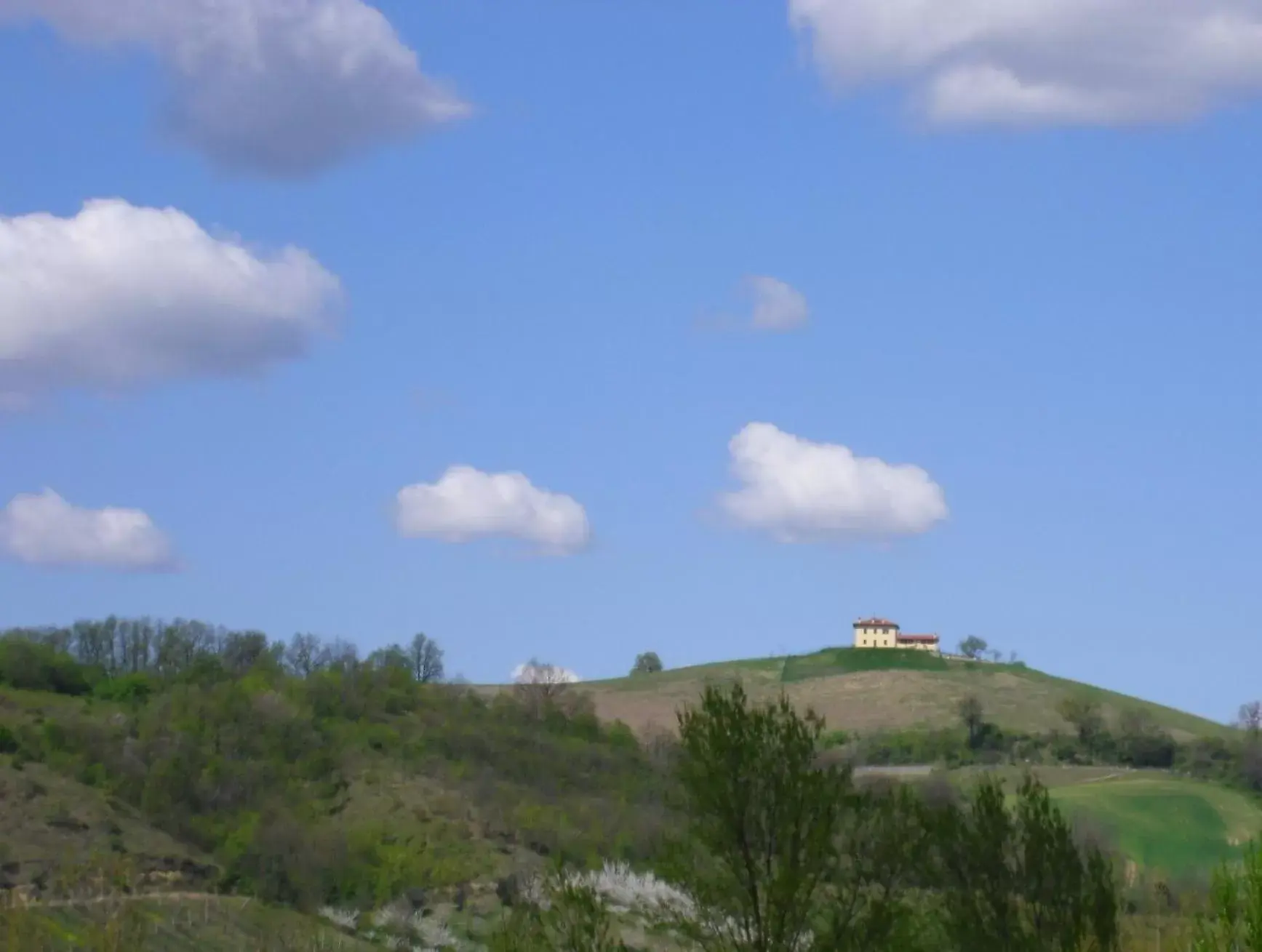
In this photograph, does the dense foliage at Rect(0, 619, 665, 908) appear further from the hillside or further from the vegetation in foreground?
the hillside

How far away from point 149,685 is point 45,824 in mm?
29875

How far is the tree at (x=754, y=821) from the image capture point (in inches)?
957

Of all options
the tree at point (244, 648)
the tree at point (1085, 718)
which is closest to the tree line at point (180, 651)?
the tree at point (244, 648)

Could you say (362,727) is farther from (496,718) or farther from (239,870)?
(239,870)

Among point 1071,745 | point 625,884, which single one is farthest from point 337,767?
point 1071,745

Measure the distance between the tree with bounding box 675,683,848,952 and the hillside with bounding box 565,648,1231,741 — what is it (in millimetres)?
96291

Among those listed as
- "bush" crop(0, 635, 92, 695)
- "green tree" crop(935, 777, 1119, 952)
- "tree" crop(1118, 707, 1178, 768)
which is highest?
"bush" crop(0, 635, 92, 695)

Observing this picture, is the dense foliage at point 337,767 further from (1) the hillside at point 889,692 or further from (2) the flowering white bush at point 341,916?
(1) the hillside at point 889,692

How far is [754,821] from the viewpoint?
81.9 feet

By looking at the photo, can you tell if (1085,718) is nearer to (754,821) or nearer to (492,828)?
(492,828)

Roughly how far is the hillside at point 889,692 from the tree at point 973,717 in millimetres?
1095

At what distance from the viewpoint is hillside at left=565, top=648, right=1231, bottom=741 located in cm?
13625

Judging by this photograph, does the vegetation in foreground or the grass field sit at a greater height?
the vegetation in foreground

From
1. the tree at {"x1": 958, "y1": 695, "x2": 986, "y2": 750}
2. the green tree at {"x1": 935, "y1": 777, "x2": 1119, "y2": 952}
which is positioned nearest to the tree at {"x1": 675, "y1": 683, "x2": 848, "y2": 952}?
the green tree at {"x1": 935, "y1": 777, "x2": 1119, "y2": 952}
